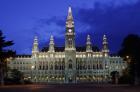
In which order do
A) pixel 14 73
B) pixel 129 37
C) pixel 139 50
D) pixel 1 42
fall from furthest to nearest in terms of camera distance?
pixel 14 73 → pixel 129 37 → pixel 1 42 → pixel 139 50

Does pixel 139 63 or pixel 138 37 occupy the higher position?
pixel 138 37

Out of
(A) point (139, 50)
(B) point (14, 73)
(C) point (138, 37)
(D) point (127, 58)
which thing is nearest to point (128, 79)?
(D) point (127, 58)

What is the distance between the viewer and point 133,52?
85875mm

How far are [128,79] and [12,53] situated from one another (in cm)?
2599

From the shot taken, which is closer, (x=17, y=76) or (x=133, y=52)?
(x=133, y=52)

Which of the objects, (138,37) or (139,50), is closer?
(139,50)

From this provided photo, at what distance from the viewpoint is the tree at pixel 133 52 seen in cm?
8444

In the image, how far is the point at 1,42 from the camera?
88.9m

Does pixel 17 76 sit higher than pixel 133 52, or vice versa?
pixel 133 52

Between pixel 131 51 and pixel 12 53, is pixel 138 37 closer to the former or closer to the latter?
pixel 131 51

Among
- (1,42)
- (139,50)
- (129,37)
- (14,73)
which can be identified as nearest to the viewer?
(139,50)

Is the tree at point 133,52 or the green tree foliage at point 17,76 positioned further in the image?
the green tree foliage at point 17,76

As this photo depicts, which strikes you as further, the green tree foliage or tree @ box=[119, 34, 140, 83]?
the green tree foliage

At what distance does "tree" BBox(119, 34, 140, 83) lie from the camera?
8444 centimetres
